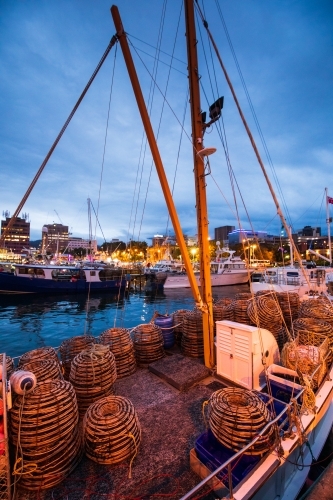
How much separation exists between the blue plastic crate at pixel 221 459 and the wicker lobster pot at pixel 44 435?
1.95 metres

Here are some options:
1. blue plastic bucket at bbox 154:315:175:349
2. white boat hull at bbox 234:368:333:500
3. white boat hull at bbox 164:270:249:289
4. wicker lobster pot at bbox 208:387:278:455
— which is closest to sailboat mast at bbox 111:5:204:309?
wicker lobster pot at bbox 208:387:278:455

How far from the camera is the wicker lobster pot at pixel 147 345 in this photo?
659 centimetres

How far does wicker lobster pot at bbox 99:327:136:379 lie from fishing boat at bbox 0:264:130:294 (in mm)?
21210

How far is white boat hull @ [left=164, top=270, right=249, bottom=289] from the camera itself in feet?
129

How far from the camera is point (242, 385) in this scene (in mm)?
5148

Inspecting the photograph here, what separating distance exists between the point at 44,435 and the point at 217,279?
40615mm

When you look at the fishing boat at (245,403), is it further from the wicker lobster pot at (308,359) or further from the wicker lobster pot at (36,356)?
the wicker lobster pot at (36,356)

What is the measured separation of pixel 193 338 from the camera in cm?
686

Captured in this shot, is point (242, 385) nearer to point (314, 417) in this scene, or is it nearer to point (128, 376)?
point (314, 417)

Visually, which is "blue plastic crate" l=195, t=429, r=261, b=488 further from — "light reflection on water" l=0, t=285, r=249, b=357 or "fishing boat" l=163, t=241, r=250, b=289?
"fishing boat" l=163, t=241, r=250, b=289

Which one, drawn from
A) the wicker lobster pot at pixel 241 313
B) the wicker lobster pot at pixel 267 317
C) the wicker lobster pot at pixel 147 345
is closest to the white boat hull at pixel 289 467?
the wicker lobster pot at pixel 267 317

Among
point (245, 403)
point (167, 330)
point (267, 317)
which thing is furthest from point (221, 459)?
point (267, 317)

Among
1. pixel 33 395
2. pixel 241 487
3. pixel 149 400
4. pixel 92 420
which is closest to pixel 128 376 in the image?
pixel 149 400

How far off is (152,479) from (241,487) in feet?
4.52
